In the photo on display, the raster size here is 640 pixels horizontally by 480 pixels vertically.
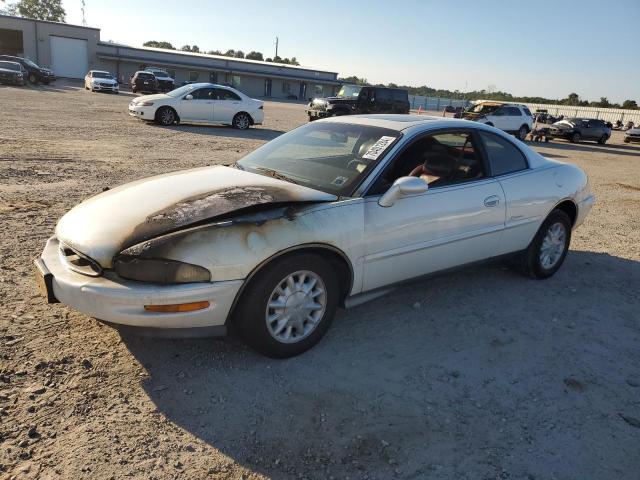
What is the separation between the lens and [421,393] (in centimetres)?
304

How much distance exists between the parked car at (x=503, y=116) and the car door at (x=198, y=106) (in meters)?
11.5

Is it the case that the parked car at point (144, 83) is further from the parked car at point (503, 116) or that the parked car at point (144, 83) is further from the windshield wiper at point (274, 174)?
the windshield wiper at point (274, 174)

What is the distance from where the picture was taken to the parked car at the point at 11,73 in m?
31.5

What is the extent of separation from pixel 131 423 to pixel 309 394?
3.20 ft

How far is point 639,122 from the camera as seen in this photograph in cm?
5209

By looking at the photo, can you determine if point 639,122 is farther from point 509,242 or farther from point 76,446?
point 76,446

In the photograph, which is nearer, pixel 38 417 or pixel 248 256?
pixel 38 417

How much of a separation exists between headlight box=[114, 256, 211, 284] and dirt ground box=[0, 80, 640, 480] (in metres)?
0.65

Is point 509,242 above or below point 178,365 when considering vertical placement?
above

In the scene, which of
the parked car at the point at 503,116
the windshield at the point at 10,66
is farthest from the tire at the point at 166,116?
the windshield at the point at 10,66

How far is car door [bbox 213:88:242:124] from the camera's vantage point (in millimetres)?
17297

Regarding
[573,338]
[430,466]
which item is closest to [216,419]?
[430,466]

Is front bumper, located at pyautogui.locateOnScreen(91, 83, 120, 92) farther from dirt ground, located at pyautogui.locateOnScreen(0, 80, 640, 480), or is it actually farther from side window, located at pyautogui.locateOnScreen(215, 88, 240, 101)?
dirt ground, located at pyautogui.locateOnScreen(0, 80, 640, 480)

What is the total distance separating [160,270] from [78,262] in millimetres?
667
